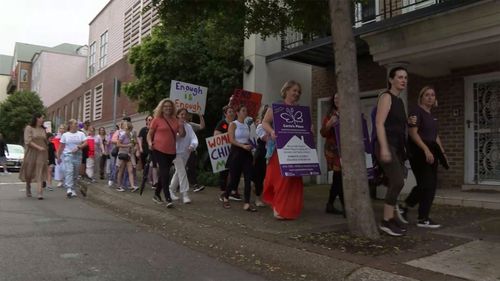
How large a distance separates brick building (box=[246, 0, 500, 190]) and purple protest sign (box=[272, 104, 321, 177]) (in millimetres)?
2553

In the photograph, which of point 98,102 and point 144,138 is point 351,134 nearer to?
point 144,138

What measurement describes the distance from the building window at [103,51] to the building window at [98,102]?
1678 mm

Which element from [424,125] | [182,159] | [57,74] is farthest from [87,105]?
[424,125]

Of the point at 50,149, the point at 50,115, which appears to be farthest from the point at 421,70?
the point at 50,115

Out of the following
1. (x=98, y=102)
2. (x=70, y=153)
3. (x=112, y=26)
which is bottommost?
(x=70, y=153)

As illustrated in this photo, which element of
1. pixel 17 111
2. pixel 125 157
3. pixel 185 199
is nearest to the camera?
pixel 185 199

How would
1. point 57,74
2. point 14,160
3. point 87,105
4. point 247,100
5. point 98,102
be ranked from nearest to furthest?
1. point 247,100
2. point 14,160
3. point 98,102
4. point 87,105
5. point 57,74

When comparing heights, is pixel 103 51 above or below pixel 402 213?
above

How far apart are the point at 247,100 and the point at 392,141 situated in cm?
427

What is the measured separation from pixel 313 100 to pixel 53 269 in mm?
9264

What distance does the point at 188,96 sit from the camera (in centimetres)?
1048

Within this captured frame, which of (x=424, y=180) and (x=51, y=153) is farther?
(x=51, y=153)

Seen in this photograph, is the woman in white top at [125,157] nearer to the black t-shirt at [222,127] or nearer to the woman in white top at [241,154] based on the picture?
the black t-shirt at [222,127]

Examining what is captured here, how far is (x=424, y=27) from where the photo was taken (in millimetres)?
7781
